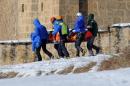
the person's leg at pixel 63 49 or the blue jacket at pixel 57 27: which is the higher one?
the blue jacket at pixel 57 27

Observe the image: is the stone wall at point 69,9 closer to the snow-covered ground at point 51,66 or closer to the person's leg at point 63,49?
the person's leg at point 63,49

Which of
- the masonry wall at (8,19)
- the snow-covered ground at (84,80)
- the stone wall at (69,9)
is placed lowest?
the masonry wall at (8,19)

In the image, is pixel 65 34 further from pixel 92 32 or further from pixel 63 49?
pixel 92 32

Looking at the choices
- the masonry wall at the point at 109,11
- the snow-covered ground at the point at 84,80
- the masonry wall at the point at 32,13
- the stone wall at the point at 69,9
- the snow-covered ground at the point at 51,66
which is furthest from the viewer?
the masonry wall at the point at 109,11

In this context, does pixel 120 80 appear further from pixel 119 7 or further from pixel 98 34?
pixel 119 7

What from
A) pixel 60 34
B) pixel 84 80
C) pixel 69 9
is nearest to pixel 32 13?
pixel 69 9

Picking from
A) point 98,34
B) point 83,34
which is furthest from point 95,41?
point 83,34

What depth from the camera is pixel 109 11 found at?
21.9 meters

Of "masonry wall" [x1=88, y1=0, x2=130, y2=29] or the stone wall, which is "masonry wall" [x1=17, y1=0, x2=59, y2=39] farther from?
"masonry wall" [x1=88, y1=0, x2=130, y2=29]

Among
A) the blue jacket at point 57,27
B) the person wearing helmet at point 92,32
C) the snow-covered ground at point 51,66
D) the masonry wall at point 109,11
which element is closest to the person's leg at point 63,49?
the blue jacket at point 57,27

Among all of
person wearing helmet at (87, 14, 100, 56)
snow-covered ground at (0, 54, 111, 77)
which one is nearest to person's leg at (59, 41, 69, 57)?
person wearing helmet at (87, 14, 100, 56)

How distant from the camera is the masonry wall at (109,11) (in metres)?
21.8

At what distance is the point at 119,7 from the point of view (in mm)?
21906

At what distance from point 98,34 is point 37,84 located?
9.91m
